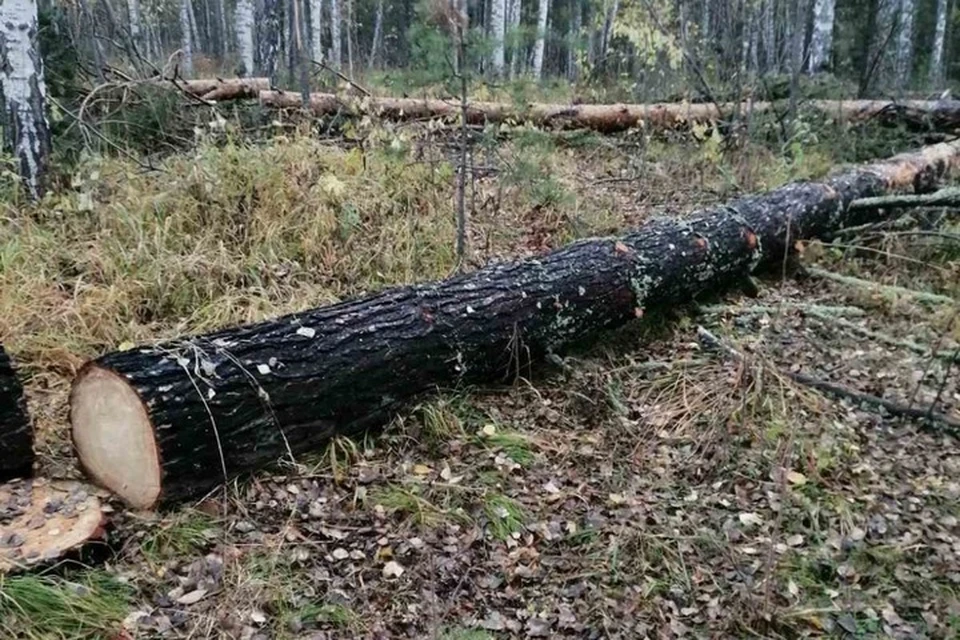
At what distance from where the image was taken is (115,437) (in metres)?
2.71

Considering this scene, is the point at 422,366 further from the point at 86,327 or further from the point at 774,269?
the point at 774,269

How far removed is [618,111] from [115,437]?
23.3 feet

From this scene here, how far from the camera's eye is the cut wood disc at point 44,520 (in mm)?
2387

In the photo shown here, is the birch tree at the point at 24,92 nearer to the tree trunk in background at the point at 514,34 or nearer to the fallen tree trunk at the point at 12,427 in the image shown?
the fallen tree trunk at the point at 12,427

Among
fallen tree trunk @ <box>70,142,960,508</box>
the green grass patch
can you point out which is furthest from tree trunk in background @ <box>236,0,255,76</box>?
the green grass patch

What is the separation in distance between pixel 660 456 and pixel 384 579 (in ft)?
4.86

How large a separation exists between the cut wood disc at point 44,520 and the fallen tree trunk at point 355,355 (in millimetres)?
139

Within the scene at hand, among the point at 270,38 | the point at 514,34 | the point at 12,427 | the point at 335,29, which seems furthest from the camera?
the point at 335,29

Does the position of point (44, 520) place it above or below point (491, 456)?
above

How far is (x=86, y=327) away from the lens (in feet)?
12.4

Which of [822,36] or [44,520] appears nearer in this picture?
[44,520]

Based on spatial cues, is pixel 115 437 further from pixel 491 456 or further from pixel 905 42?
pixel 905 42

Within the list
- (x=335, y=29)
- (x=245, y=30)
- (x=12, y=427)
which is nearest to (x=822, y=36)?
(x=245, y=30)

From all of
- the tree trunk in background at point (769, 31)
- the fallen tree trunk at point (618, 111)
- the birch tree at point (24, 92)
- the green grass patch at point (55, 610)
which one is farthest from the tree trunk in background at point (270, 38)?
the green grass patch at point (55, 610)
